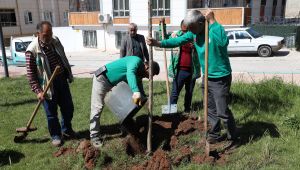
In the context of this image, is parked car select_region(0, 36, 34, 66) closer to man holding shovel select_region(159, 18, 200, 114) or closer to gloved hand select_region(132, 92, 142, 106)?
man holding shovel select_region(159, 18, 200, 114)

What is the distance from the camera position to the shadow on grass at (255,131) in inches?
198

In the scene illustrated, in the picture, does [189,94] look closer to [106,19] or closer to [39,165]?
[39,165]

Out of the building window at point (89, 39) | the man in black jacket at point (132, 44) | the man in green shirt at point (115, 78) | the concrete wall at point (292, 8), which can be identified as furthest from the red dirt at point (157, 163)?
the concrete wall at point (292, 8)

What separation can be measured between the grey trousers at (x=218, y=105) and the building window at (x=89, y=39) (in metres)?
23.4

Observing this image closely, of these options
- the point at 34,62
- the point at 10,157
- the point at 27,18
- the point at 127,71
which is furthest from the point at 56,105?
the point at 27,18

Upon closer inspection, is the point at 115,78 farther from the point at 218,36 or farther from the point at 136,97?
the point at 218,36

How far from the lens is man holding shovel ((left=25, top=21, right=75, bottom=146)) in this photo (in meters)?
4.82

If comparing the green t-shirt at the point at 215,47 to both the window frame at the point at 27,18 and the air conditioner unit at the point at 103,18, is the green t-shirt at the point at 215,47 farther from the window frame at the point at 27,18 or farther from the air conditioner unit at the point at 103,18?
the window frame at the point at 27,18

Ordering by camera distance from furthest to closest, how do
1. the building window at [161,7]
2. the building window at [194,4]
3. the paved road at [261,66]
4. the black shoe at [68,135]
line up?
the building window at [161,7] → the building window at [194,4] → the paved road at [261,66] → the black shoe at [68,135]

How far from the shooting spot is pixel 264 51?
1747 centimetres

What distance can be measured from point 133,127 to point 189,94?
1789 millimetres

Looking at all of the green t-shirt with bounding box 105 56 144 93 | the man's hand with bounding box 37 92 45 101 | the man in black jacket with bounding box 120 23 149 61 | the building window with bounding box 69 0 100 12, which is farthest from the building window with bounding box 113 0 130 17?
the green t-shirt with bounding box 105 56 144 93

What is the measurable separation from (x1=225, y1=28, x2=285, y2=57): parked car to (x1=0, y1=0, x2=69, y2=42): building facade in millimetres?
27533

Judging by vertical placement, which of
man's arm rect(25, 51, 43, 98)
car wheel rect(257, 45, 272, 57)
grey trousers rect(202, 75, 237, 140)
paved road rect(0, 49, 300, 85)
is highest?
man's arm rect(25, 51, 43, 98)
